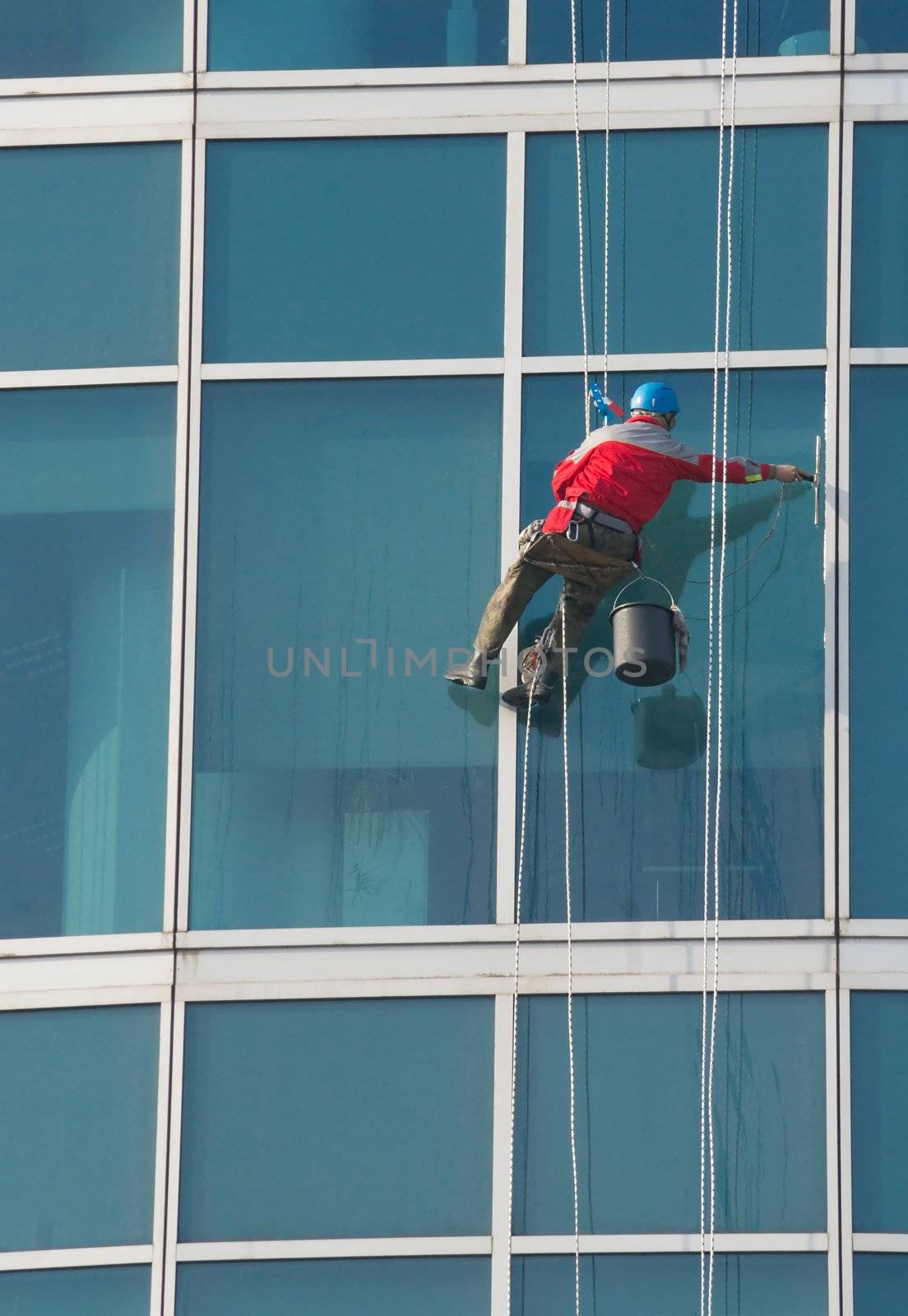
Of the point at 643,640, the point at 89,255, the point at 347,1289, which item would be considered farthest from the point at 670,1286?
the point at 89,255

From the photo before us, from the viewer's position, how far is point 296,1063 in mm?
11281

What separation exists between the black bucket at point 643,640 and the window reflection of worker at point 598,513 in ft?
0.97

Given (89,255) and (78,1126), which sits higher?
(89,255)

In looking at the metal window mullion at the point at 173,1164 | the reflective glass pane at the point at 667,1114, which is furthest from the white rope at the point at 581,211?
the metal window mullion at the point at 173,1164

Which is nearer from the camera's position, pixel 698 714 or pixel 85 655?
pixel 698 714

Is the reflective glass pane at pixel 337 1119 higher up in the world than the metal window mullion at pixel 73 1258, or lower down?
higher up

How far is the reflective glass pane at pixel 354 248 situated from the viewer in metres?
12.0

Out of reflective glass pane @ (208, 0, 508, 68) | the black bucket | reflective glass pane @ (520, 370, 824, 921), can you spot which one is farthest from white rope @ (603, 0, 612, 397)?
the black bucket

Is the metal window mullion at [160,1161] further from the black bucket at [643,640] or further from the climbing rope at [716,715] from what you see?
the black bucket at [643,640]

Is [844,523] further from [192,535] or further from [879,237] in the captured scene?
[192,535]

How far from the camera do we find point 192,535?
39.0 feet

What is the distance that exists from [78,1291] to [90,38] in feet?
19.2

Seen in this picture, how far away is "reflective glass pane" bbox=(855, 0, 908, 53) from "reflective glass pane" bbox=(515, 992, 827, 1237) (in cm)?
444

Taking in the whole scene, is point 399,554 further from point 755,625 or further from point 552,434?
point 755,625
